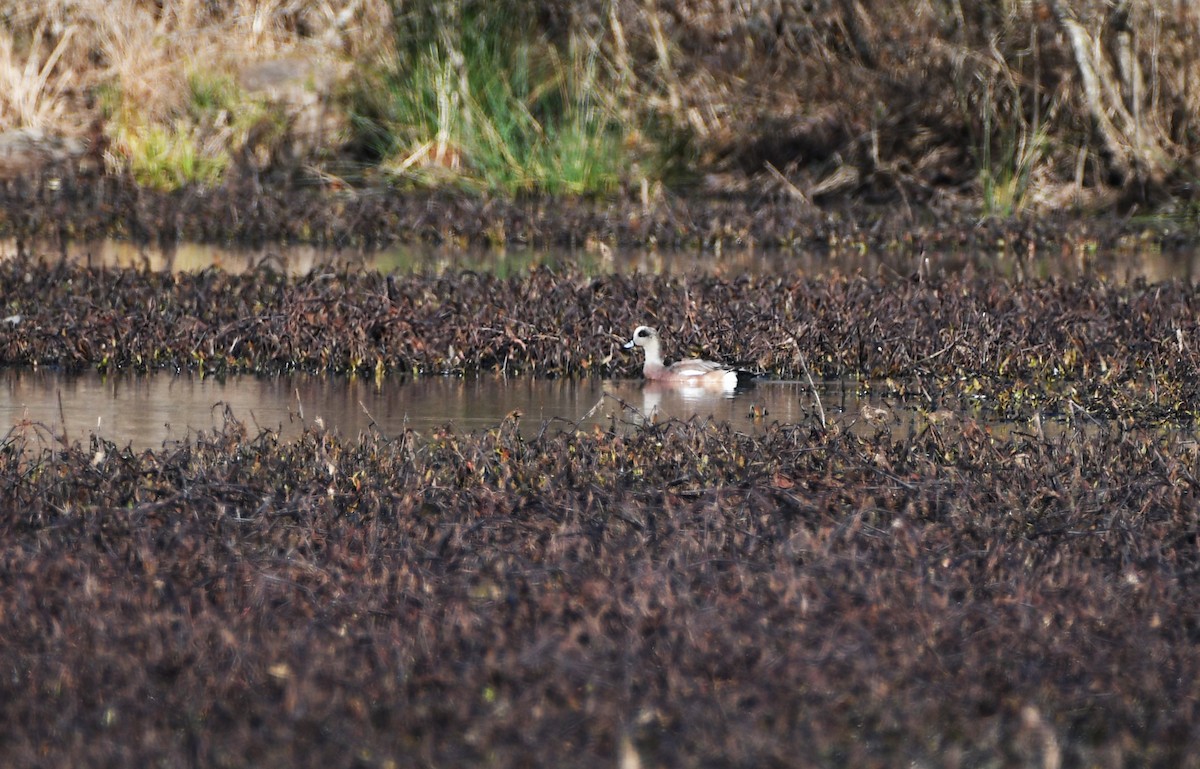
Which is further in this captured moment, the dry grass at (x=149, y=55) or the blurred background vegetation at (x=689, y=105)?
the dry grass at (x=149, y=55)

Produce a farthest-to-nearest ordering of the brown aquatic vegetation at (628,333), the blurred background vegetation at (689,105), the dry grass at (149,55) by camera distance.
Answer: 1. the dry grass at (149,55)
2. the blurred background vegetation at (689,105)
3. the brown aquatic vegetation at (628,333)

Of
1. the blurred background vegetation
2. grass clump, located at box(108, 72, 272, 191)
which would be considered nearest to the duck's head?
the blurred background vegetation

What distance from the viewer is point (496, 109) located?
667 inches

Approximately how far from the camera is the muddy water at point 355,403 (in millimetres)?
7141

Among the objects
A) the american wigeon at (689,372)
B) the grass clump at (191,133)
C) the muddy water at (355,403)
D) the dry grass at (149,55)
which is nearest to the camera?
the muddy water at (355,403)

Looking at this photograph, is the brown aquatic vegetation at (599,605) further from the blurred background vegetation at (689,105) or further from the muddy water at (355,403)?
the blurred background vegetation at (689,105)

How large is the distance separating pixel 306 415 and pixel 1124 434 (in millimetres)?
3114

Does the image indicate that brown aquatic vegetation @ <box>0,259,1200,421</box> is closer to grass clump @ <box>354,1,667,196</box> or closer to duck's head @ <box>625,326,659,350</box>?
duck's head @ <box>625,326,659,350</box>

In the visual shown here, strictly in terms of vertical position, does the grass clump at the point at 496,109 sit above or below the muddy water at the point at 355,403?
above

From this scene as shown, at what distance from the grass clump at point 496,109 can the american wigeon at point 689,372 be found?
8.65m

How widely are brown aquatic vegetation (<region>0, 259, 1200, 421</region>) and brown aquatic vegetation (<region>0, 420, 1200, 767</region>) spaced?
2.20m

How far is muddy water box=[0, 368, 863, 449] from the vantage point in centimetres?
714

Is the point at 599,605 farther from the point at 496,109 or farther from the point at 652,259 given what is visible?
the point at 496,109

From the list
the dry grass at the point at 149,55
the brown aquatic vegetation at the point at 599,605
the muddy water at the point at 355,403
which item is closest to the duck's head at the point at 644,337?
the muddy water at the point at 355,403
